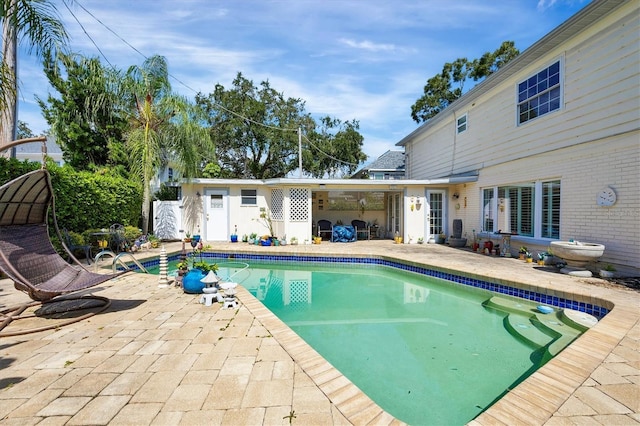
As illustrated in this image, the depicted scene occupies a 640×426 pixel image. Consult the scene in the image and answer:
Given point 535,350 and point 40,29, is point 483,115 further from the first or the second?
point 40,29

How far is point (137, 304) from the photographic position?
4543 millimetres

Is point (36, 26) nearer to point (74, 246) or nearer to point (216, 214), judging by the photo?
point (74, 246)

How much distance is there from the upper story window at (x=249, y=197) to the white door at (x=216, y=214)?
2.09 ft

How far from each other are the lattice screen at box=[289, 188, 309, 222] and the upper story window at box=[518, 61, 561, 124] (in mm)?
7180

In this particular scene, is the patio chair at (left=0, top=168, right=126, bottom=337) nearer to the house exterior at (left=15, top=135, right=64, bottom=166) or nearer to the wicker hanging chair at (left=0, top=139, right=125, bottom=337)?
the wicker hanging chair at (left=0, top=139, right=125, bottom=337)

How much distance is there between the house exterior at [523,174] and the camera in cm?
580

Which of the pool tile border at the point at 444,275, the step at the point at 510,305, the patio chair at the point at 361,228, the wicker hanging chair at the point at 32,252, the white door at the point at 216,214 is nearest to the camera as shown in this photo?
the wicker hanging chair at the point at 32,252

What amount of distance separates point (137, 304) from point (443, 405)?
171 inches

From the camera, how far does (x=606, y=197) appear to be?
5996 millimetres

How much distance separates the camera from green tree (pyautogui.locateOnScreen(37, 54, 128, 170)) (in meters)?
10.7

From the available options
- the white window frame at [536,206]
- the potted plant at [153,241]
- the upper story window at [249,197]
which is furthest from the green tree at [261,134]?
the white window frame at [536,206]

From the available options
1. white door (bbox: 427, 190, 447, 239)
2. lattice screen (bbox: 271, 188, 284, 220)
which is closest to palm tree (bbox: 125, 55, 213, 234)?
lattice screen (bbox: 271, 188, 284, 220)

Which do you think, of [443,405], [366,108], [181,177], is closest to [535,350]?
[443,405]

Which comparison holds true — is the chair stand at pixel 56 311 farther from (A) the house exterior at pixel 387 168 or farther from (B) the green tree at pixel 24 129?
(B) the green tree at pixel 24 129
